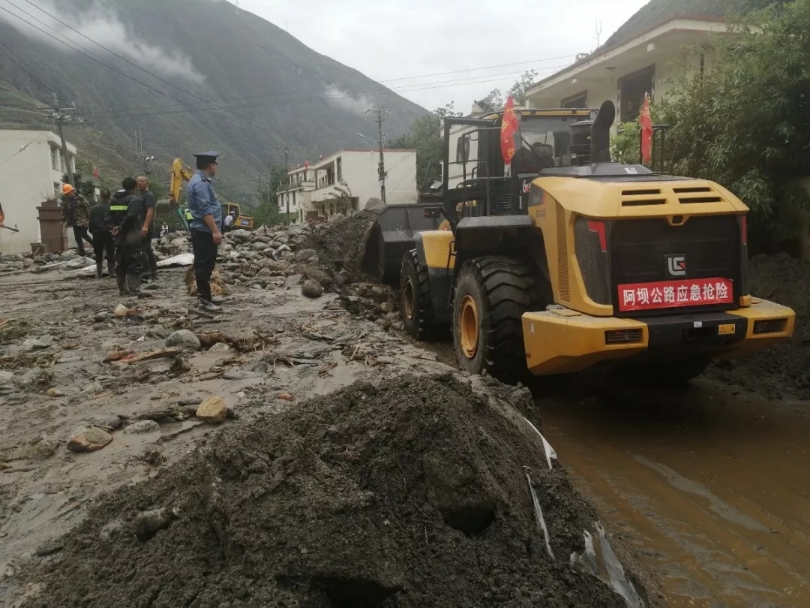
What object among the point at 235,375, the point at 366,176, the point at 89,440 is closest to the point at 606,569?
the point at 89,440

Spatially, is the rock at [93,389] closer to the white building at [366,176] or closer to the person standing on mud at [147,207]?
the person standing on mud at [147,207]

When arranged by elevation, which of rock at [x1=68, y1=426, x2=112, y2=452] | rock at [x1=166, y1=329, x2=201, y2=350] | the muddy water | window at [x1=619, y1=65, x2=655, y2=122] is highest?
window at [x1=619, y1=65, x2=655, y2=122]

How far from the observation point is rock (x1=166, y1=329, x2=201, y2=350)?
544cm

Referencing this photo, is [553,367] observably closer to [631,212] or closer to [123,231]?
[631,212]

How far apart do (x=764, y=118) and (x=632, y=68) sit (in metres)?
11.4

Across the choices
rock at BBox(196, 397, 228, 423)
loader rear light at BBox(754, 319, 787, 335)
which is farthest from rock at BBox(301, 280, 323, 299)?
loader rear light at BBox(754, 319, 787, 335)

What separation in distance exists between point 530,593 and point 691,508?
5.81 ft

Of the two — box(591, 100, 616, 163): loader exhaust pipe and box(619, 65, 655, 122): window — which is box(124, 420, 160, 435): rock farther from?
box(619, 65, 655, 122): window

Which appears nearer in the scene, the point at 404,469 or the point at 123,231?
the point at 404,469

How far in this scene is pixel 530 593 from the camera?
2141mm

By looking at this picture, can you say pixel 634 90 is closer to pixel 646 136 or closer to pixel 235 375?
pixel 646 136

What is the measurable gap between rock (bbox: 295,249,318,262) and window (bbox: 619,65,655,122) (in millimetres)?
8914

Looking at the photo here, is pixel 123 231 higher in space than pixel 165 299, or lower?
higher

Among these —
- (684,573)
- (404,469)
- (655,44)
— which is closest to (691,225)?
(684,573)
